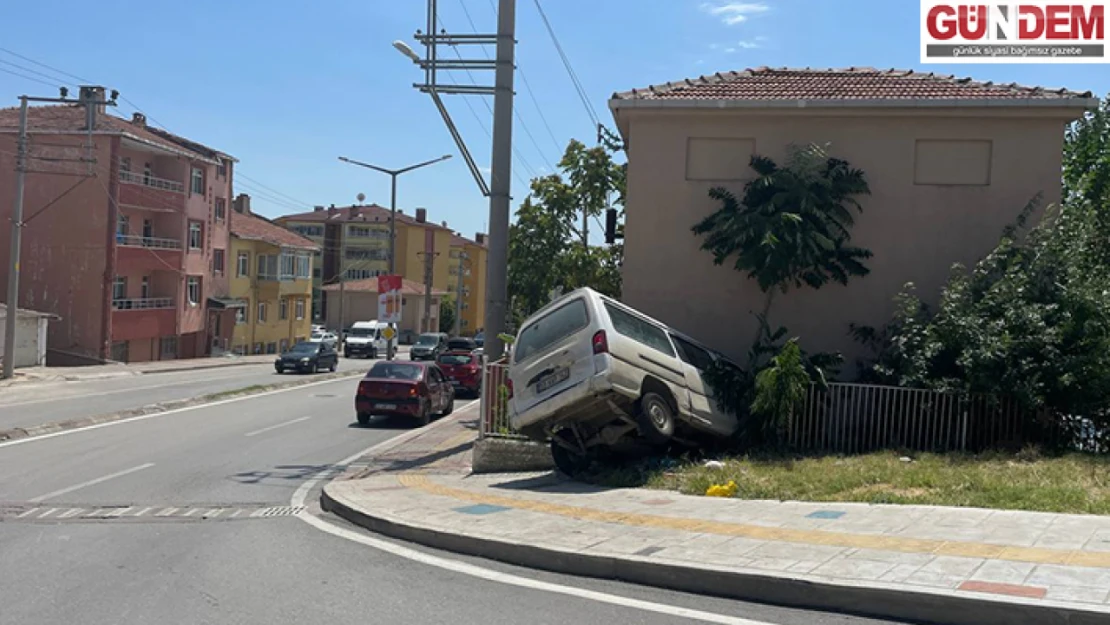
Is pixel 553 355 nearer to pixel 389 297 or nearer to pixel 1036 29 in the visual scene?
pixel 1036 29

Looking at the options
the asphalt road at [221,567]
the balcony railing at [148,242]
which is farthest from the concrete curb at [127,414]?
the balcony railing at [148,242]

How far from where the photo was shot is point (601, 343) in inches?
472

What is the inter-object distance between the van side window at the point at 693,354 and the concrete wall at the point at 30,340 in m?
33.4

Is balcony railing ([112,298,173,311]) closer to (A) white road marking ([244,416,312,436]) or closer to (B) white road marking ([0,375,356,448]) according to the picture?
(B) white road marking ([0,375,356,448])

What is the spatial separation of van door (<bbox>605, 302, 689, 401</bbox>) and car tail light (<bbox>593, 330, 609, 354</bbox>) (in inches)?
2.5

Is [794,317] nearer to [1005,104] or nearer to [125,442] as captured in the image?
[1005,104]

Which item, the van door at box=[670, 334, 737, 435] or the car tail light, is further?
the van door at box=[670, 334, 737, 435]

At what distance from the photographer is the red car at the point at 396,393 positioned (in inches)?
962

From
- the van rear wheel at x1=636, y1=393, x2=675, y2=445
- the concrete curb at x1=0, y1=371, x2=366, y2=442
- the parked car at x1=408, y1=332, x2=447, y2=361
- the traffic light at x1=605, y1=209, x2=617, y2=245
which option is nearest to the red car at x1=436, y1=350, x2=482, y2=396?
the concrete curb at x1=0, y1=371, x2=366, y2=442

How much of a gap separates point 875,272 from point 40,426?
1637cm

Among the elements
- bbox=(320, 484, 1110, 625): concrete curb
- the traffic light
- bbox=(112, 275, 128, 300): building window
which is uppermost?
the traffic light

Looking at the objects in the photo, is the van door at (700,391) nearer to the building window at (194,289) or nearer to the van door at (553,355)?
the van door at (553,355)

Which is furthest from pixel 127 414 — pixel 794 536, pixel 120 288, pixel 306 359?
pixel 120 288

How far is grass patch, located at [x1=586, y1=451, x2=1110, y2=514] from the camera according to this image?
9.95 metres
